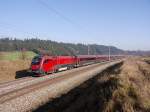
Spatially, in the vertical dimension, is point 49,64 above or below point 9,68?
above

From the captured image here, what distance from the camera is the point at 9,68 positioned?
113 ft

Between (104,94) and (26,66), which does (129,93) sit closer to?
(104,94)

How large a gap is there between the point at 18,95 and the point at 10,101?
2.13 meters

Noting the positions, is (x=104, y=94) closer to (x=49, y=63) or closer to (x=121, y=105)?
(x=121, y=105)

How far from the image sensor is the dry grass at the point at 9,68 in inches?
1230

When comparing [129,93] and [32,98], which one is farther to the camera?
[32,98]

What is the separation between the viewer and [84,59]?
5538 centimetres

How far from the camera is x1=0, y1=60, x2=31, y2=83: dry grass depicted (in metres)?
31.2

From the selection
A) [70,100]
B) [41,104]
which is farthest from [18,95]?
[70,100]

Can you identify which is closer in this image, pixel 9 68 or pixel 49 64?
pixel 49 64

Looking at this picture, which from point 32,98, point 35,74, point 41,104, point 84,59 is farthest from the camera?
point 84,59

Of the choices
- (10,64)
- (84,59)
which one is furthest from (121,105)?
(84,59)

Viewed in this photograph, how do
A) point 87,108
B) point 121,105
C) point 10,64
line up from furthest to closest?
point 10,64
point 87,108
point 121,105

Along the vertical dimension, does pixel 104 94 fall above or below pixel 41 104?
above
